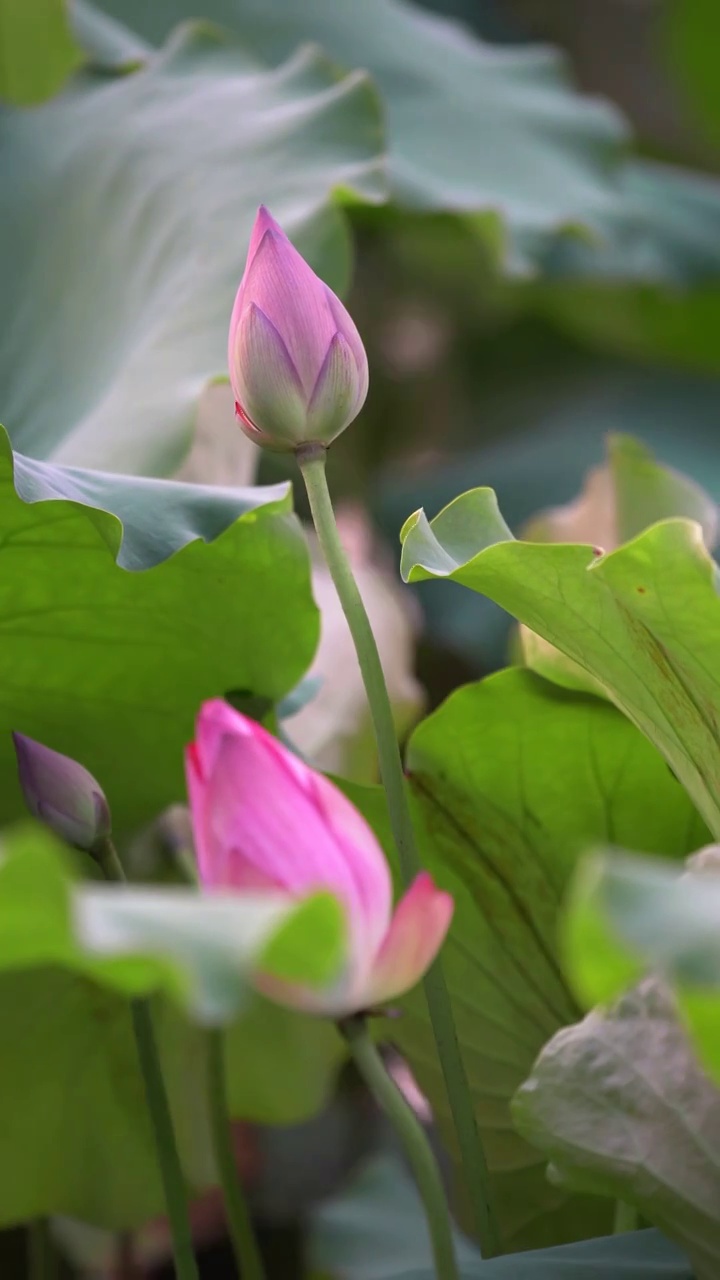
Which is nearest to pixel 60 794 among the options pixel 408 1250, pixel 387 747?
pixel 387 747

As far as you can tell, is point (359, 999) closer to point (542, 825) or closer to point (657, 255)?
point (542, 825)

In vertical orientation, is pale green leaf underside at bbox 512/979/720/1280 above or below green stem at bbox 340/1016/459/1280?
below

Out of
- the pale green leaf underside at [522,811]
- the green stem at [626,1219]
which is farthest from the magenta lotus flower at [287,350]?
the green stem at [626,1219]

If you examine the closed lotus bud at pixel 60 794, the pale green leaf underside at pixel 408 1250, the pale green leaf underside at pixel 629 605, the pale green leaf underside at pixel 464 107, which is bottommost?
the pale green leaf underside at pixel 408 1250

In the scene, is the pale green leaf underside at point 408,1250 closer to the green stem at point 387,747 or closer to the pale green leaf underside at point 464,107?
the green stem at point 387,747

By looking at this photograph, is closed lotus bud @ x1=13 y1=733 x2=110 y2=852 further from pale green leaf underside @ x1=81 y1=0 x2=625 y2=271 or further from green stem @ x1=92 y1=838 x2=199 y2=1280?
pale green leaf underside @ x1=81 y1=0 x2=625 y2=271

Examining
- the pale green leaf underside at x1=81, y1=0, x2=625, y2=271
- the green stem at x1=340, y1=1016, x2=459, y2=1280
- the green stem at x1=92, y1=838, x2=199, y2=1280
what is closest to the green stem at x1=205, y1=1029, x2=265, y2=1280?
the green stem at x1=92, y1=838, x2=199, y2=1280
